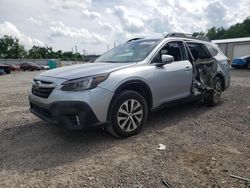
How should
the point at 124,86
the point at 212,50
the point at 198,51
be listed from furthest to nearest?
the point at 212,50
the point at 198,51
the point at 124,86

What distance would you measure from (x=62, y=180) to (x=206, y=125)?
3022mm

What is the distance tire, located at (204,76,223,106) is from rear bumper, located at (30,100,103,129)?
3.45m

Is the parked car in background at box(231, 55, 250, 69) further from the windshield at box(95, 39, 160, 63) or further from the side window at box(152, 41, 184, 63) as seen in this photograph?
the windshield at box(95, 39, 160, 63)

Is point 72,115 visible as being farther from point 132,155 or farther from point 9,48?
point 9,48

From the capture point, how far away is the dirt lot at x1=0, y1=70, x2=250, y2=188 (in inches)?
120

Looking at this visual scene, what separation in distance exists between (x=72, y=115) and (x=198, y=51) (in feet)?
12.0

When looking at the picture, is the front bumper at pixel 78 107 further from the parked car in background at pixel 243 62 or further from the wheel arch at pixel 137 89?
the parked car in background at pixel 243 62

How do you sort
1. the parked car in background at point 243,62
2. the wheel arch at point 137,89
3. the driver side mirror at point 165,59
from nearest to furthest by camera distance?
the wheel arch at point 137,89 < the driver side mirror at point 165,59 < the parked car in background at point 243,62

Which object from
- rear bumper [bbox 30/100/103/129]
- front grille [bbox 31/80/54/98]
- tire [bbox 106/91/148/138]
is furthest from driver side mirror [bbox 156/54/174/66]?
front grille [bbox 31/80/54/98]

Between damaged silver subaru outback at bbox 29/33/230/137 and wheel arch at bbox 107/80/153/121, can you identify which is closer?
damaged silver subaru outback at bbox 29/33/230/137

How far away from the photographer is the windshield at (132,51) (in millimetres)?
4828

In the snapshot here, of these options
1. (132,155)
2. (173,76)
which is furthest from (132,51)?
(132,155)

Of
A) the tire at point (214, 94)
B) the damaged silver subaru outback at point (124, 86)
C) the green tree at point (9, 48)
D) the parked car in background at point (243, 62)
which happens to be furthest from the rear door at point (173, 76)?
the green tree at point (9, 48)

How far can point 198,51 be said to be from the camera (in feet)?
20.1
